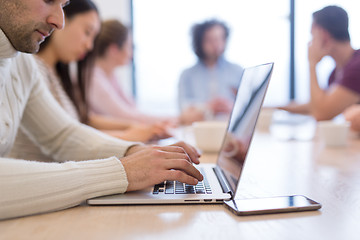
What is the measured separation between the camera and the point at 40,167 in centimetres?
58

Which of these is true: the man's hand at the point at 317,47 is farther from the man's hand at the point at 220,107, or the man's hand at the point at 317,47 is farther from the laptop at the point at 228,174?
the laptop at the point at 228,174

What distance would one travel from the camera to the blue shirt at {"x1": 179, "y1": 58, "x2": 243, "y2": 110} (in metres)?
2.86

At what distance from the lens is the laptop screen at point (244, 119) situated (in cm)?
62

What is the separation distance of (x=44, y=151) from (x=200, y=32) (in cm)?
215

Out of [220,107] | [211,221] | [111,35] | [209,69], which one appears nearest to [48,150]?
[211,221]

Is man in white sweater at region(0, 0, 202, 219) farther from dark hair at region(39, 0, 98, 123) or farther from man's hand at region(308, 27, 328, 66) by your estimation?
man's hand at region(308, 27, 328, 66)

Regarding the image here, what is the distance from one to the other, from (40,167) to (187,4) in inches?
138

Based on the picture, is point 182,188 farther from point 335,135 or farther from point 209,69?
point 209,69

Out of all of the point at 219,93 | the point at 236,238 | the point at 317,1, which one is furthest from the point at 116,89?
the point at 236,238

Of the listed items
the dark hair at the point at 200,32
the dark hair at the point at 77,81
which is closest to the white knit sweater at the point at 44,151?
the dark hair at the point at 77,81

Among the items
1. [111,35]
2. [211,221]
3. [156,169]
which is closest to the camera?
[211,221]

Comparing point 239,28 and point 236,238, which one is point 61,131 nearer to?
point 236,238

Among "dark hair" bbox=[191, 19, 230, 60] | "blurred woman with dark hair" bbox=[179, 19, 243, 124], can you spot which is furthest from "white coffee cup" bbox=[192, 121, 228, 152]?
"dark hair" bbox=[191, 19, 230, 60]

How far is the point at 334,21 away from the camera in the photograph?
74.9 inches
